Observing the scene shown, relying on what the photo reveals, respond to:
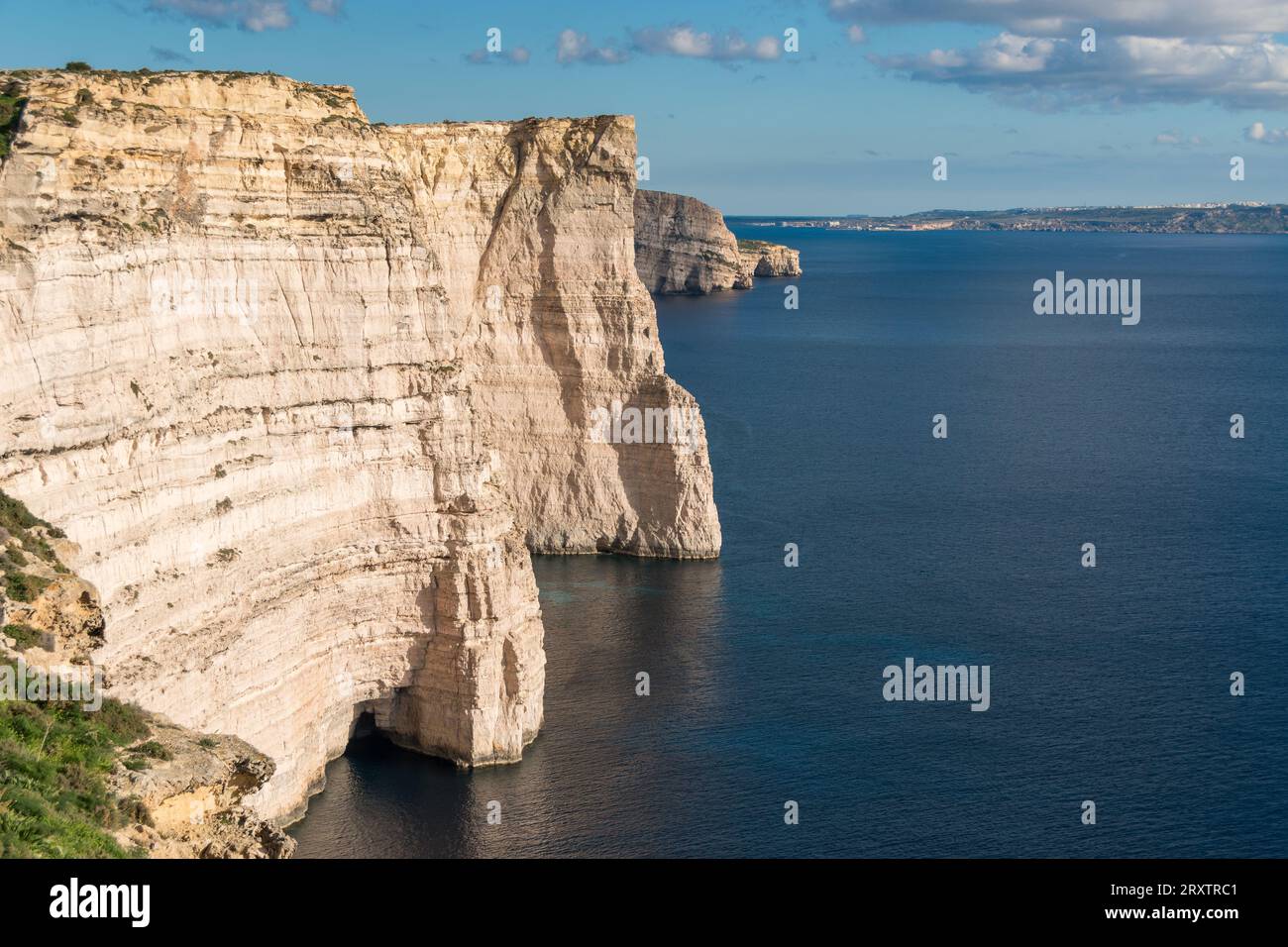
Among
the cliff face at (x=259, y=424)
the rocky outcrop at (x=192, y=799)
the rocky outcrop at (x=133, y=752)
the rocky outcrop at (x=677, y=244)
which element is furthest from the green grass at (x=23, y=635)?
the rocky outcrop at (x=677, y=244)

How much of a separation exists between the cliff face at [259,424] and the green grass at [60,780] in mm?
7732

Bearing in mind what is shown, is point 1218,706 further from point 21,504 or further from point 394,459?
point 21,504

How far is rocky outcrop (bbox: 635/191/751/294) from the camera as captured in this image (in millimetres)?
188750

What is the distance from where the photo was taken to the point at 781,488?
80000 millimetres

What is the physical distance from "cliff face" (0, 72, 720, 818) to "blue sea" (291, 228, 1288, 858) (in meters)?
3.55

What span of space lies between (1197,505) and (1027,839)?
4078 cm

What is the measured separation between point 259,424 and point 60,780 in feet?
61.7

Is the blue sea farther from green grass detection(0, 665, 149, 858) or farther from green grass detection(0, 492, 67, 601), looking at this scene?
green grass detection(0, 665, 149, 858)

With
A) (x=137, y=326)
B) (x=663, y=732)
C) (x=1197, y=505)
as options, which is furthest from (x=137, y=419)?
(x=1197, y=505)

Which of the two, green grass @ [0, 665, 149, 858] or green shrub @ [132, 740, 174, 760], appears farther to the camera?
green shrub @ [132, 740, 174, 760]

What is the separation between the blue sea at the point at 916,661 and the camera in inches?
1617

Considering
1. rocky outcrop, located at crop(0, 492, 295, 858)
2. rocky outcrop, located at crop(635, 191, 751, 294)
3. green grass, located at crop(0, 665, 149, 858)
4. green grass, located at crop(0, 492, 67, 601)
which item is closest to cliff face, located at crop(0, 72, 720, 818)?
green grass, located at crop(0, 492, 67, 601)

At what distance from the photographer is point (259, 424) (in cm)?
3888
